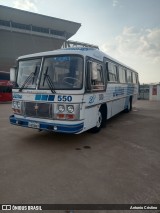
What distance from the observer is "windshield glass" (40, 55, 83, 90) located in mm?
4965

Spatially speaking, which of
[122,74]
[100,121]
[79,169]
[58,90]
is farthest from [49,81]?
[122,74]

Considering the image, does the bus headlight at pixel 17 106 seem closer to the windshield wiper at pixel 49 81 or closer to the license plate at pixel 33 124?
the license plate at pixel 33 124

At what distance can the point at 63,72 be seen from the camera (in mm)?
5074

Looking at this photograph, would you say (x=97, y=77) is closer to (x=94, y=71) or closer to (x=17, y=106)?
(x=94, y=71)

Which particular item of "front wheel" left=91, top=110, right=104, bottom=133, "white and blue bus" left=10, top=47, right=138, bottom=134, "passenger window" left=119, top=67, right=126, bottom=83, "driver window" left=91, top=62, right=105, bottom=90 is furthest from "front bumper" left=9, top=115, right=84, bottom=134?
"passenger window" left=119, top=67, right=126, bottom=83

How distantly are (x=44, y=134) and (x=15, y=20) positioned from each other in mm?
40143

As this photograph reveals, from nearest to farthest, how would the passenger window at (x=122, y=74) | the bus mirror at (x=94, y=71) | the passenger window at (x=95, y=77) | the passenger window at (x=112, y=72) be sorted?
the passenger window at (x=95, y=77) → the bus mirror at (x=94, y=71) → the passenger window at (x=112, y=72) → the passenger window at (x=122, y=74)

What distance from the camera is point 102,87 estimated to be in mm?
6492

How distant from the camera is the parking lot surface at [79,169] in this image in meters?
3.01

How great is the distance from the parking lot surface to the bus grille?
3.06 ft

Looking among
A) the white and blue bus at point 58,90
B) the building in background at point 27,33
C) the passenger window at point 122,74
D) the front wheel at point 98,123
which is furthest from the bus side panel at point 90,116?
the building in background at point 27,33

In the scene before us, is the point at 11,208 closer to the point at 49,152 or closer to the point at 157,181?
the point at 49,152

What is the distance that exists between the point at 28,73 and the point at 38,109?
50.0 inches

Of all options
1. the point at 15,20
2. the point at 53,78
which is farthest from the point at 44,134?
the point at 15,20
